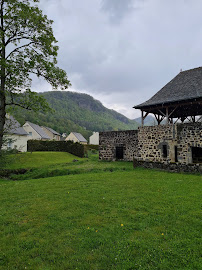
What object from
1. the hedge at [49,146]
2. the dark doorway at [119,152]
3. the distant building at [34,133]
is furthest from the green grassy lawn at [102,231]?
the distant building at [34,133]

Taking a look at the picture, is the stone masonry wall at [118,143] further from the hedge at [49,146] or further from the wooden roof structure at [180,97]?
the hedge at [49,146]

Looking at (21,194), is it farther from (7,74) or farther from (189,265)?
(7,74)

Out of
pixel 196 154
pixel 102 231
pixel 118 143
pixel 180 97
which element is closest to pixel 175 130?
pixel 180 97

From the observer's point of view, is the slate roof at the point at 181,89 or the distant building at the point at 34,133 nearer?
the slate roof at the point at 181,89

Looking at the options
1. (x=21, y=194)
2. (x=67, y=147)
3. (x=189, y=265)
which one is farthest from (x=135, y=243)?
(x=67, y=147)

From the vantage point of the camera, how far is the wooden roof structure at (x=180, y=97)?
1586 centimetres

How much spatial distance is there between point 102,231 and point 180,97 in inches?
587

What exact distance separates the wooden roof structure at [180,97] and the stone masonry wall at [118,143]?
3921 mm

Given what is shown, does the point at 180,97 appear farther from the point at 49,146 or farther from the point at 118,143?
the point at 49,146

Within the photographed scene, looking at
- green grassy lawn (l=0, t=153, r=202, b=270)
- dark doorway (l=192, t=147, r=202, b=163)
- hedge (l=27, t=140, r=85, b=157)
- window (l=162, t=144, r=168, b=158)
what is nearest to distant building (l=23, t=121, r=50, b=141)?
hedge (l=27, t=140, r=85, b=157)

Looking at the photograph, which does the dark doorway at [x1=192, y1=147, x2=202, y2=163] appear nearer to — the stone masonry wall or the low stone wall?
the low stone wall

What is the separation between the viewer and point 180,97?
16.2 meters

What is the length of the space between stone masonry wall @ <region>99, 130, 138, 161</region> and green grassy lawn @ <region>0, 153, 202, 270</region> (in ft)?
46.5

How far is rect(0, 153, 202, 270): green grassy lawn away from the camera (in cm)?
348
